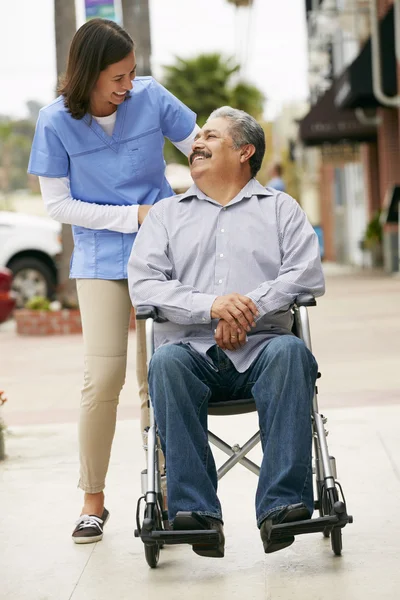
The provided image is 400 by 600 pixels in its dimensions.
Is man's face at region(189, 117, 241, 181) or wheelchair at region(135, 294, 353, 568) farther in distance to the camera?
man's face at region(189, 117, 241, 181)

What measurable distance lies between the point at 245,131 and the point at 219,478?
1.25m

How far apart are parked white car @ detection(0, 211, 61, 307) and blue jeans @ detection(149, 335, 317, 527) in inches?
467

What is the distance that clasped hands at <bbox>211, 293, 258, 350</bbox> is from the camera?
398cm

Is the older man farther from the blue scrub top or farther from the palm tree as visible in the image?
the palm tree

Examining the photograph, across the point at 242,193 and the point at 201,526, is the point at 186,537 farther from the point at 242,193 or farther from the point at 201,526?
the point at 242,193

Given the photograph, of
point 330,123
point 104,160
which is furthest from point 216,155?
point 330,123

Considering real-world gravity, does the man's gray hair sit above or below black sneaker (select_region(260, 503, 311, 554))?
above

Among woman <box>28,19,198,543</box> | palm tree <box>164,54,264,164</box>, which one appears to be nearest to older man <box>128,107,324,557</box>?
woman <box>28,19,198,543</box>

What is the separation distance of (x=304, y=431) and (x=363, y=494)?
50.6 inches

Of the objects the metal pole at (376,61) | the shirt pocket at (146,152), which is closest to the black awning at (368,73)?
the metal pole at (376,61)

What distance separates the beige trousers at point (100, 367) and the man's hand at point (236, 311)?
0.62 m

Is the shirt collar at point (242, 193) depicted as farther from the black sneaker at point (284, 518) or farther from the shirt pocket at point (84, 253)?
the black sneaker at point (284, 518)

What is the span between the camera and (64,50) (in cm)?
1447

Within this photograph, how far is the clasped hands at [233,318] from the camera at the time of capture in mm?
3980
